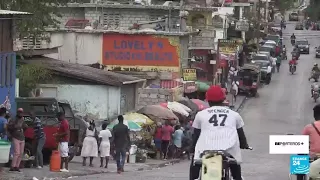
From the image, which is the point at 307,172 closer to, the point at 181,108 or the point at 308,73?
the point at 181,108

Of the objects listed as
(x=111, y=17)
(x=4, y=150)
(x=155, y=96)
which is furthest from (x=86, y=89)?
(x=4, y=150)

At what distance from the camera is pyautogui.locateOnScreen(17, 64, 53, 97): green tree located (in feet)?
107

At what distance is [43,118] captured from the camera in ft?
81.9

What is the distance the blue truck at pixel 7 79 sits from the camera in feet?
73.8

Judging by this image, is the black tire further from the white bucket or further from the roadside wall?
the roadside wall

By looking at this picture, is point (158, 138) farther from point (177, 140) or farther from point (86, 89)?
point (86, 89)

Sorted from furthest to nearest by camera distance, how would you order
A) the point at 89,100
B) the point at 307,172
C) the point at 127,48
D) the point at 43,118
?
the point at 127,48, the point at 89,100, the point at 43,118, the point at 307,172

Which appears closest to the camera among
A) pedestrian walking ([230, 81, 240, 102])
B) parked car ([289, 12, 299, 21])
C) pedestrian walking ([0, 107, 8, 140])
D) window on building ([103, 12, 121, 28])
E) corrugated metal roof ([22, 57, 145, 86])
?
pedestrian walking ([0, 107, 8, 140])

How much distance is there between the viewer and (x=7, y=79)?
23.0 metres

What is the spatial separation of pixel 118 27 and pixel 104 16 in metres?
1.91

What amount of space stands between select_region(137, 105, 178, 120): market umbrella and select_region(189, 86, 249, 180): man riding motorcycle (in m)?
24.2

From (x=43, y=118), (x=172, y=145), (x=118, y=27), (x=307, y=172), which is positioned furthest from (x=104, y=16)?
(x=307, y=172)

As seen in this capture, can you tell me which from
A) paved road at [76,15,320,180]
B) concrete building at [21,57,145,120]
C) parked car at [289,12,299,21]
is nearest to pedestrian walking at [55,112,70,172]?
paved road at [76,15,320,180]

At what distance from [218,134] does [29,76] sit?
23.0 metres
